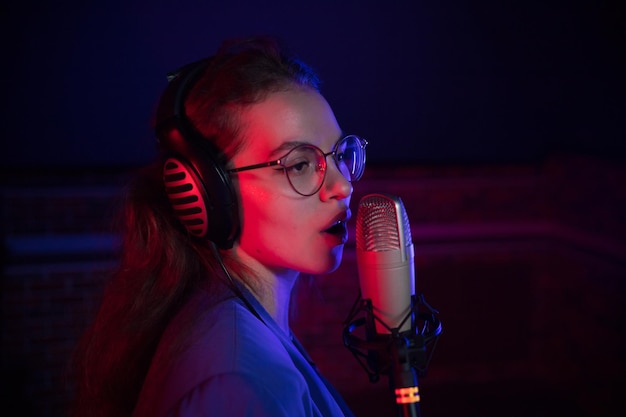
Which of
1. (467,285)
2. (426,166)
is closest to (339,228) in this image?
(426,166)

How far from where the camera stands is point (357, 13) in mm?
3150

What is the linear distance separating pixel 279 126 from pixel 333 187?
0.19m

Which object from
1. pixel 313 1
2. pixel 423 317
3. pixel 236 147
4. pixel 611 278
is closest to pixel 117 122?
pixel 313 1

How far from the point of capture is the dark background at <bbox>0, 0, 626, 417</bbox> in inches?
124

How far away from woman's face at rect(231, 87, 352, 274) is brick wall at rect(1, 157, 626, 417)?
7.95 ft

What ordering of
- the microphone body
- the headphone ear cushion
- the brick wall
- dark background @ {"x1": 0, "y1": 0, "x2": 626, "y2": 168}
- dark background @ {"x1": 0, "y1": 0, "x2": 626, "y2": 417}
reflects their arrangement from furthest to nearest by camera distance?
the brick wall
dark background @ {"x1": 0, "y1": 0, "x2": 626, "y2": 417}
dark background @ {"x1": 0, "y1": 0, "x2": 626, "y2": 168}
the headphone ear cushion
the microphone body

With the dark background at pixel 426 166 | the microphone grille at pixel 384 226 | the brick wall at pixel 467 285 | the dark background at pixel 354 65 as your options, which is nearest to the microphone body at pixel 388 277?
the microphone grille at pixel 384 226

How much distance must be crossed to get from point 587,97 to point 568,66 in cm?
32

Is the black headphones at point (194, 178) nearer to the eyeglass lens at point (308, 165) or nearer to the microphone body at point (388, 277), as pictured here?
the eyeglass lens at point (308, 165)

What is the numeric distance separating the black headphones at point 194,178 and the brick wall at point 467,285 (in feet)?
8.06

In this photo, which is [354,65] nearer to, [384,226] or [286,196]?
[286,196]

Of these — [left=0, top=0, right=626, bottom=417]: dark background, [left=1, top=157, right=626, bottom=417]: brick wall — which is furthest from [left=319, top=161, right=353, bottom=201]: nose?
[left=1, top=157, right=626, bottom=417]: brick wall

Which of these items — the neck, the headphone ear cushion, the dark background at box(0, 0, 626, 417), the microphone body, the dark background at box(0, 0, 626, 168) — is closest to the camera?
the microphone body

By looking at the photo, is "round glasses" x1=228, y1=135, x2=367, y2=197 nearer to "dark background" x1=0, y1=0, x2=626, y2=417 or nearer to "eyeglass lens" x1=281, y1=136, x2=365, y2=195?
"eyeglass lens" x1=281, y1=136, x2=365, y2=195
